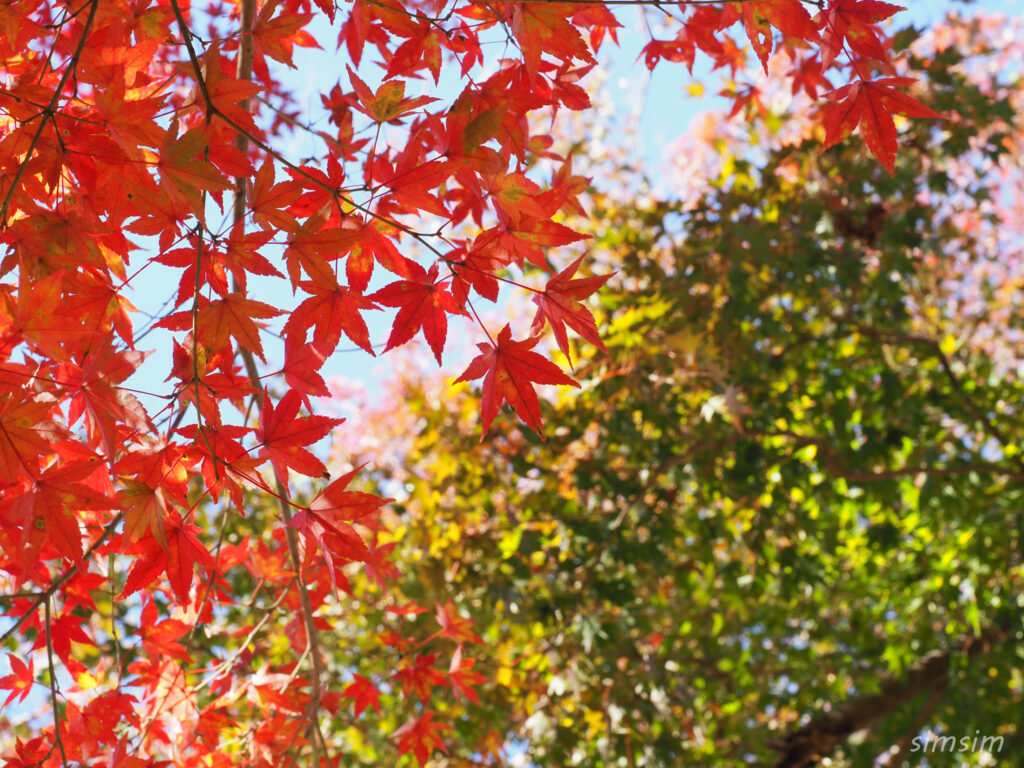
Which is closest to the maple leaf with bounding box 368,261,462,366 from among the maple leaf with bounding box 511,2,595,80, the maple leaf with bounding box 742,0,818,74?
the maple leaf with bounding box 511,2,595,80

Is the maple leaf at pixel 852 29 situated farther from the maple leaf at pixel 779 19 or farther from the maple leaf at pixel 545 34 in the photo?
the maple leaf at pixel 545 34

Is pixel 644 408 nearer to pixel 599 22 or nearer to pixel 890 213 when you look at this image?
pixel 890 213

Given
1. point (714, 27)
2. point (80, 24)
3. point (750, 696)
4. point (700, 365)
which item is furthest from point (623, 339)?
point (750, 696)

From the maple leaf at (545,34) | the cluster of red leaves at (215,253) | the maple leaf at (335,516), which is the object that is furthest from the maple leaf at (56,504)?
the maple leaf at (545,34)

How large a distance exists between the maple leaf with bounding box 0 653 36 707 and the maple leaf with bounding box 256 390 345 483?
867 mm

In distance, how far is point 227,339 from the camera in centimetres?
109

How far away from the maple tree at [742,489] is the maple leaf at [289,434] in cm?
153

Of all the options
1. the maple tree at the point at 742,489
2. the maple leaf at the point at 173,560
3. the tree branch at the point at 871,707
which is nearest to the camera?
the maple leaf at the point at 173,560

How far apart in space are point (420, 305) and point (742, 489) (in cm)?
212

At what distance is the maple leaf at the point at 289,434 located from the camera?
3.34 feet

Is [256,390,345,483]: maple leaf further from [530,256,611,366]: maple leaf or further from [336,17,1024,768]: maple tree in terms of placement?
[336,17,1024,768]: maple tree

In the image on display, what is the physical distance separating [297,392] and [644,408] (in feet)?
6.51

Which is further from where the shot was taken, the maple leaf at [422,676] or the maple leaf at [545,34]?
the maple leaf at [422,676]

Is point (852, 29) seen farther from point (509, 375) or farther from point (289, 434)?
point (289, 434)
